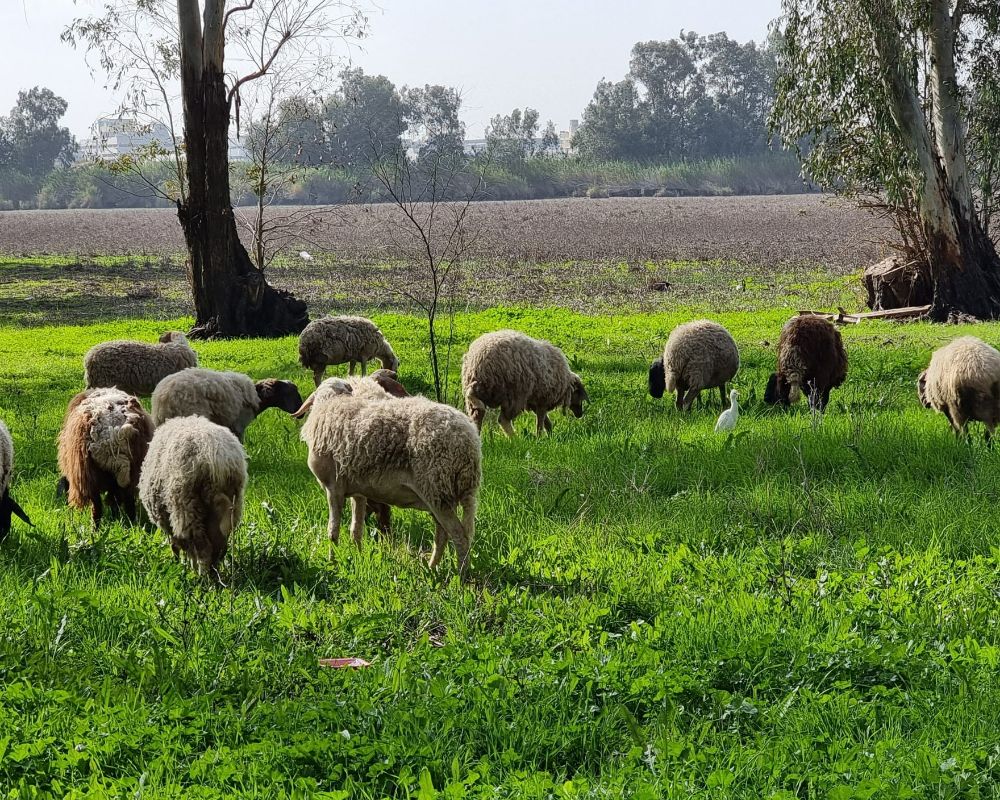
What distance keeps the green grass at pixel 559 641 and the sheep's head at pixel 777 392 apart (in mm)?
2767

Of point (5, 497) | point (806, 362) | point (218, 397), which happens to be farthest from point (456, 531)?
point (806, 362)

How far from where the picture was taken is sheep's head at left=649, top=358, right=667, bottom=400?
12.8 metres

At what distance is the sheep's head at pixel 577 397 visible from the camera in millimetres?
11828

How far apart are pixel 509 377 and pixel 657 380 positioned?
2.66 metres

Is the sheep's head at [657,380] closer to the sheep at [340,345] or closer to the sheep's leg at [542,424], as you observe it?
the sheep's leg at [542,424]

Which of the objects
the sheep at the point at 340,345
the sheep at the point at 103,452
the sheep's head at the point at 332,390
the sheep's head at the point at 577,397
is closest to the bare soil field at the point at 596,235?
the sheep at the point at 340,345

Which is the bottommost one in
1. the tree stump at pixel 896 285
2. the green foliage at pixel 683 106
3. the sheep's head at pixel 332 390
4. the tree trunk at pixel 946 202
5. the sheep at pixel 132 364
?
the sheep at pixel 132 364

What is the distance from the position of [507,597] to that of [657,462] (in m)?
3.44

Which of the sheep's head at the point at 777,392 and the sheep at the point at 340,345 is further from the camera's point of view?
the sheep at the point at 340,345

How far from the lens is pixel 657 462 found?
928 cm

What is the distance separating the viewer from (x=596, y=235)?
162ft

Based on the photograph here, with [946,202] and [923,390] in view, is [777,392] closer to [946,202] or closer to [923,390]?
[923,390]

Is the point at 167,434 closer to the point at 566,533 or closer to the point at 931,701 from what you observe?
the point at 566,533

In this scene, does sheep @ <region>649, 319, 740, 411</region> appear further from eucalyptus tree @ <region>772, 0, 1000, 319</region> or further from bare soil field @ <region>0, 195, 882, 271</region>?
bare soil field @ <region>0, 195, 882, 271</region>
